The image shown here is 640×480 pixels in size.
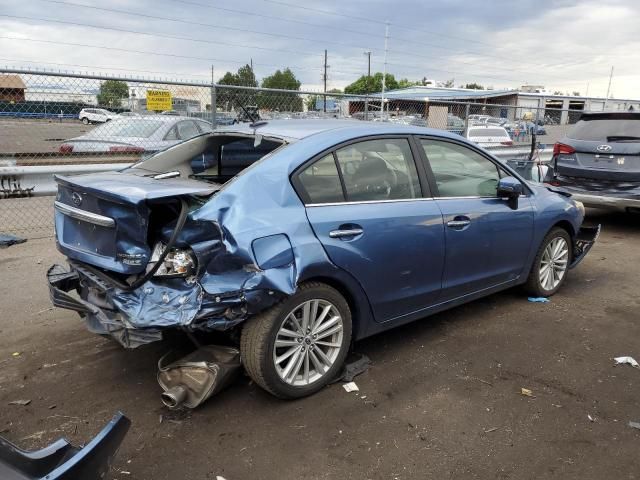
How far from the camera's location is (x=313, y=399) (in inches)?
129

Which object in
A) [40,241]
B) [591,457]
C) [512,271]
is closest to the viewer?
[591,457]

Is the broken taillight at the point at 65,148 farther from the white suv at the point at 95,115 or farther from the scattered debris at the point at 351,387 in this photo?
the scattered debris at the point at 351,387

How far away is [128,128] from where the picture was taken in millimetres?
8031

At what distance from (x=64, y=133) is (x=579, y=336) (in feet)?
22.1

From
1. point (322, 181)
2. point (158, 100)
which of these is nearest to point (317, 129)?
→ point (322, 181)

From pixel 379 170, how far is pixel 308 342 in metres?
1.31

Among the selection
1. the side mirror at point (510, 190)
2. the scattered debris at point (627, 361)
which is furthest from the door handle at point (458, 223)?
the scattered debris at point (627, 361)

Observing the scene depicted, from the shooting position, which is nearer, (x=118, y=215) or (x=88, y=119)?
(x=118, y=215)

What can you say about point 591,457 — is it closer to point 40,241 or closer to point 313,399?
point 313,399

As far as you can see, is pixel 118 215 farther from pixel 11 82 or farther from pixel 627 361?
pixel 11 82

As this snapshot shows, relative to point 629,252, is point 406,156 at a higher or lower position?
higher

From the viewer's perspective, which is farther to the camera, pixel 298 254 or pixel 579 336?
pixel 579 336

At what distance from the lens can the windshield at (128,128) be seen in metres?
7.72

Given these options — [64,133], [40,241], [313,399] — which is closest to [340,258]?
[313,399]
